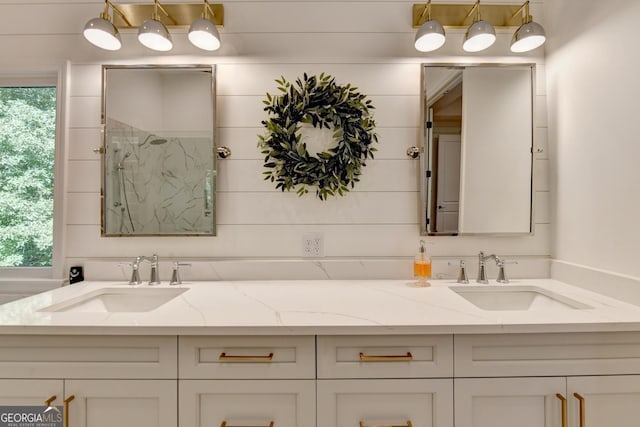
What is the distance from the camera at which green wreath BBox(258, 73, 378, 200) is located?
5.02ft

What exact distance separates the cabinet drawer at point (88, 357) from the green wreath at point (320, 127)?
0.86 m

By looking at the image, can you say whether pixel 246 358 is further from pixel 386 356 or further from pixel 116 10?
pixel 116 10

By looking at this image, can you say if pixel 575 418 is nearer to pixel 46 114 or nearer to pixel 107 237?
pixel 107 237

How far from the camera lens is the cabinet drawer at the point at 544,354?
3.24 feet

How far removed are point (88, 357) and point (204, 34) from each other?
1.31m

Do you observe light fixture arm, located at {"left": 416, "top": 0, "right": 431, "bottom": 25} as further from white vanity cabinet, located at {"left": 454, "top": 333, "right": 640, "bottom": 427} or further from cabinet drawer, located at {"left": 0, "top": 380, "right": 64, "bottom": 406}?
cabinet drawer, located at {"left": 0, "top": 380, "right": 64, "bottom": 406}

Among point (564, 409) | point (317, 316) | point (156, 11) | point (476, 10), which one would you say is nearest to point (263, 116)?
point (156, 11)

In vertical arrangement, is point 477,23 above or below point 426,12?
below

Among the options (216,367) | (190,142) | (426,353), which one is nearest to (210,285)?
(216,367)

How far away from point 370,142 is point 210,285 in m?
1.01

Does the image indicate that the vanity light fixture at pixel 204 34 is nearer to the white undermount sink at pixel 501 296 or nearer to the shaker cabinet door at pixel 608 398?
the white undermount sink at pixel 501 296

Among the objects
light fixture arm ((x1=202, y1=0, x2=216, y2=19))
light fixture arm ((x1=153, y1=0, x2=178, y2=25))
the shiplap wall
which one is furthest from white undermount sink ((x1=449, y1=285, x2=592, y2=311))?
light fixture arm ((x1=153, y1=0, x2=178, y2=25))

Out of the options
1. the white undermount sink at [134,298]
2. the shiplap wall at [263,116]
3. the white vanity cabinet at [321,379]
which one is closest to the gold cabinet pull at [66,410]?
the white vanity cabinet at [321,379]

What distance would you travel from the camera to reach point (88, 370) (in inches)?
38.9
